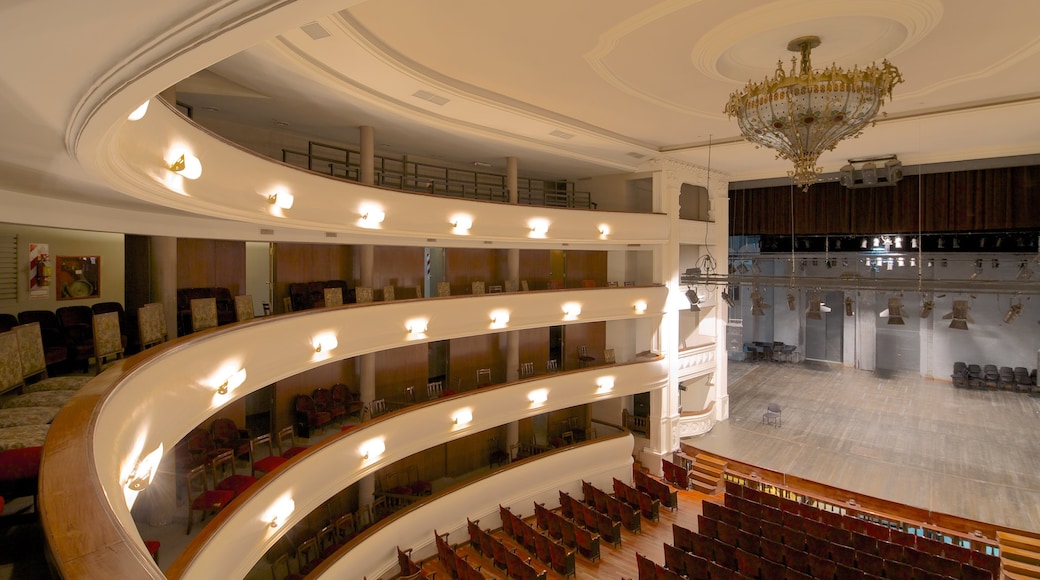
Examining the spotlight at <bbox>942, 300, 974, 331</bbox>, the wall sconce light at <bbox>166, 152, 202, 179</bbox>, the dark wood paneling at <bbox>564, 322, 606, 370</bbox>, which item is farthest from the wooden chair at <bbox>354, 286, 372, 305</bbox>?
the spotlight at <bbox>942, 300, 974, 331</bbox>

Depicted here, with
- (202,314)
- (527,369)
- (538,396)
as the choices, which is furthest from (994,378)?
(202,314)

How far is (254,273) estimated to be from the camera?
10789 millimetres

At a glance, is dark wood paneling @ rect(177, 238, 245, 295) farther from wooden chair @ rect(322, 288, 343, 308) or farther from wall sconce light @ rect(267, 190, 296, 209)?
wall sconce light @ rect(267, 190, 296, 209)

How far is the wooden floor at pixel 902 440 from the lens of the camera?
11.2 meters

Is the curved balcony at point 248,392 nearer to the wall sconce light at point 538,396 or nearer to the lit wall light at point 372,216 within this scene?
the wall sconce light at point 538,396

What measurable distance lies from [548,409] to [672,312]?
4699 mm

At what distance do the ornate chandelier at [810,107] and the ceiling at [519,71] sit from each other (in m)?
0.94

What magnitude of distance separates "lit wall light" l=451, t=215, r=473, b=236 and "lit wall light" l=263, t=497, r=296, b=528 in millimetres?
5622

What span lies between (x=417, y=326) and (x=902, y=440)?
13.2 m

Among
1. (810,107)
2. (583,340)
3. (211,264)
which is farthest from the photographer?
(583,340)

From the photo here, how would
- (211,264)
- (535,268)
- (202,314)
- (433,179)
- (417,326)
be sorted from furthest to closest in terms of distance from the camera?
1. (535,268)
2. (433,179)
3. (417,326)
4. (211,264)
5. (202,314)

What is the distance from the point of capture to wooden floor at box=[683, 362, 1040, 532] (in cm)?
1120

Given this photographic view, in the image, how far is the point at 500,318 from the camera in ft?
38.9

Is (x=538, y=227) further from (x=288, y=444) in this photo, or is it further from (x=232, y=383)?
(x=232, y=383)
